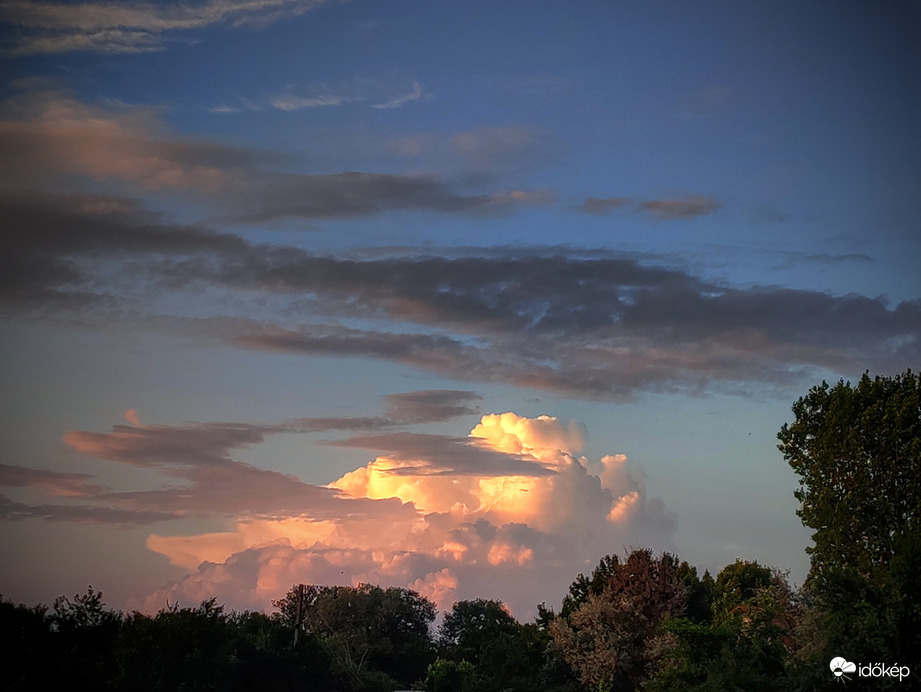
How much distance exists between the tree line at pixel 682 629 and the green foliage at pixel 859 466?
0.28ft

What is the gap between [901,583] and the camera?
34.8 m

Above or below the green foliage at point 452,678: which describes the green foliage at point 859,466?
above

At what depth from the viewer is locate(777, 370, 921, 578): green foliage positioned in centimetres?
5819

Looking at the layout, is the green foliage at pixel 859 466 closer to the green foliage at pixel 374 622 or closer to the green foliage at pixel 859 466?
the green foliage at pixel 859 466

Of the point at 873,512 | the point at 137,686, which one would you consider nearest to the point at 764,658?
the point at 873,512

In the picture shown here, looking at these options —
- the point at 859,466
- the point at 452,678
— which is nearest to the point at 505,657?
the point at 452,678

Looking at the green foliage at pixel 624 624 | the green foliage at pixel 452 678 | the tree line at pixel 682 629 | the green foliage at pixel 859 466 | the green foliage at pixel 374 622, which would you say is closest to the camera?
the tree line at pixel 682 629

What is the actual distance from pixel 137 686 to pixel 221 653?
346 inches

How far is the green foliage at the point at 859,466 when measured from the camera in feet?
191

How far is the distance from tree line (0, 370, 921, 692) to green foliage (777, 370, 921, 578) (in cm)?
9

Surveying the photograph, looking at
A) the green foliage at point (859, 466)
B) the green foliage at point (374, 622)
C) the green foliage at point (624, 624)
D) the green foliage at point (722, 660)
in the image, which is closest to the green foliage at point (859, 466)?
the green foliage at point (859, 466)

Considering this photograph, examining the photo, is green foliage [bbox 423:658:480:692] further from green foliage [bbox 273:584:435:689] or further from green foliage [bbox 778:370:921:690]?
green foliage [bbox 273:584:435:689]

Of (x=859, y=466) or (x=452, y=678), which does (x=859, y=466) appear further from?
(x=452, y=678)

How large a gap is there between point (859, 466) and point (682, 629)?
23.7 m
